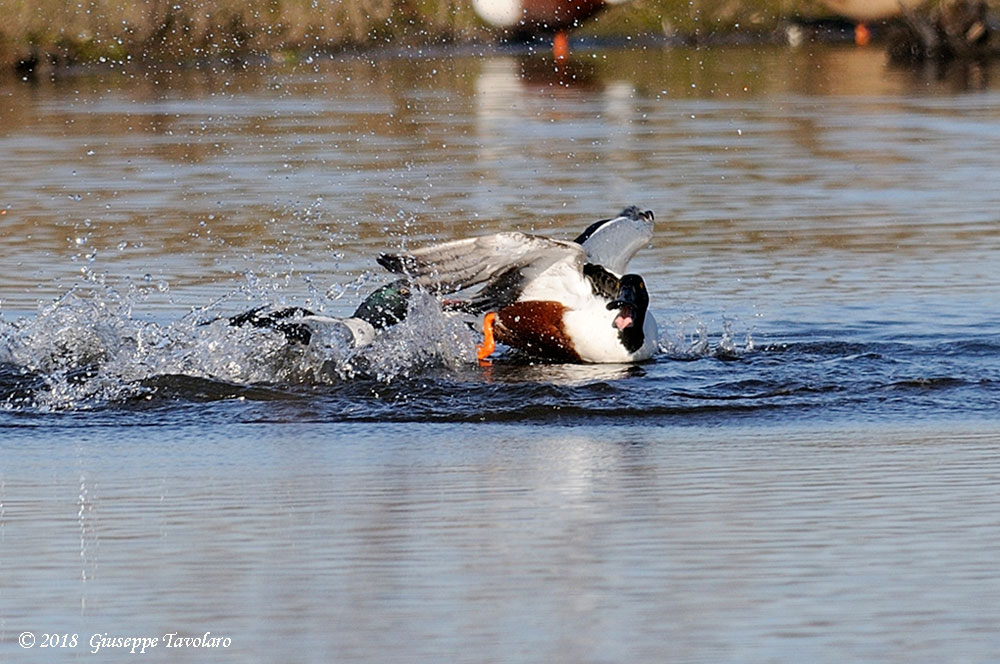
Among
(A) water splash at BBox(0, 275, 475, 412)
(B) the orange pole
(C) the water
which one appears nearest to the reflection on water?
(C) the water

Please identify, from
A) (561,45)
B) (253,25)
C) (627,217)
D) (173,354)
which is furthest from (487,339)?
(561,45)

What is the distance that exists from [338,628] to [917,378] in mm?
3543

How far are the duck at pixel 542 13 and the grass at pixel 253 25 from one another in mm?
1182

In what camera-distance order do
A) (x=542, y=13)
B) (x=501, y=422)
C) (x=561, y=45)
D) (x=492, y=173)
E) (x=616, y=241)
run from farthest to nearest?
(x=561, y=45) < (x=542, y=13) < (x=492, y=173) < (x=616, y=241) < (x=501, y=422)

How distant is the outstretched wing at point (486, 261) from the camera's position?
771 cm

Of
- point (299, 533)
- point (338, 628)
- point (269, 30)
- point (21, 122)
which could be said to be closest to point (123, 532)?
point (299, 533)

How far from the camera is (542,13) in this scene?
2511 centimetres

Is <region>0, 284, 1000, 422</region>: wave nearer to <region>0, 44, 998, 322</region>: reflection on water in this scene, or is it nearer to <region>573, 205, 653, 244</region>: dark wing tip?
<region>573, 205, 653, 244</region>: dark wing tip

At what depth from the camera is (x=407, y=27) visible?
26.6m

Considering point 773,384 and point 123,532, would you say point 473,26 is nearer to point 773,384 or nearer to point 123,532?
point 773,384

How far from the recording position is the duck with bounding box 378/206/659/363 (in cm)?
775

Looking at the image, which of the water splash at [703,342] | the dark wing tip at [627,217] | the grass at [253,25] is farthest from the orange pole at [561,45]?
the water splash at [703,342]

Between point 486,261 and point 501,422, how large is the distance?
3.92ft

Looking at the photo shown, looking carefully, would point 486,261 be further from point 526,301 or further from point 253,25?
point 253,25
